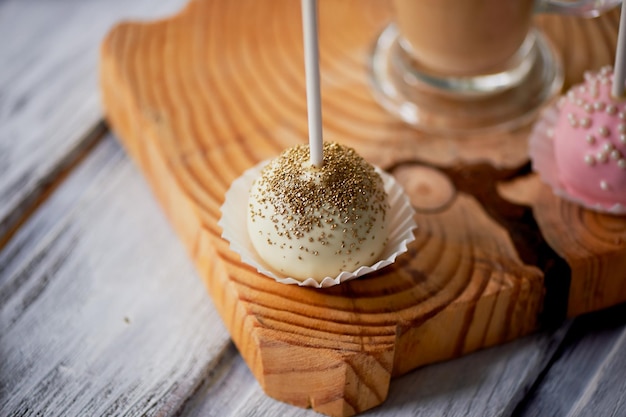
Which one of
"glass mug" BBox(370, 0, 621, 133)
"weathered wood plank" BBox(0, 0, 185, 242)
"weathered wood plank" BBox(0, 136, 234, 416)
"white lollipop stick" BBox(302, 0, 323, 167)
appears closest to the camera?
"white lollipop stick" BBox(302, 0, 323, 167)

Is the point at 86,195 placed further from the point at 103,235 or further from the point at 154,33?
the point at 154,33

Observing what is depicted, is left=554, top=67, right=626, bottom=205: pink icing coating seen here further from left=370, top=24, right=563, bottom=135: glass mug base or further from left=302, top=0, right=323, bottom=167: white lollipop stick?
left=302, top=0, right=323, bottom=167: white lollipop stick

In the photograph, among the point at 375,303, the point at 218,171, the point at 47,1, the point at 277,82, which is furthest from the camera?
the point at 47,1

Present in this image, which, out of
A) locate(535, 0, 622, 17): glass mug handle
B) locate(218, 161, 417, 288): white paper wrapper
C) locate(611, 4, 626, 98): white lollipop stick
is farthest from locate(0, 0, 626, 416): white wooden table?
locate(535, 0, 622, 17): glass mug handle

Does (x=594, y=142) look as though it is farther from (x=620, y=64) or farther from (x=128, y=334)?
(x=128, y=334)

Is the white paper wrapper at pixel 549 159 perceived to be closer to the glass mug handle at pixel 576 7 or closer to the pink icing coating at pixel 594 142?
Answer: the pink icing coating at pixel 594 142

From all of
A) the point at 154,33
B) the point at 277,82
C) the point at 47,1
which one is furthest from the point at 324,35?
the point at 47,1
